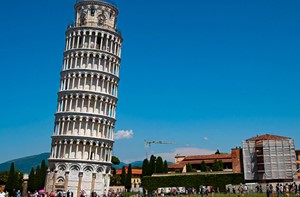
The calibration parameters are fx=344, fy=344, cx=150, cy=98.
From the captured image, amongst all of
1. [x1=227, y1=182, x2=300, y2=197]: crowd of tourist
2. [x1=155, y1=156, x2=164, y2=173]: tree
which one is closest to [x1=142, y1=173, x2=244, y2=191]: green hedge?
[x1=227, y1=182, x2=300, y2=197]: crowd of tourist

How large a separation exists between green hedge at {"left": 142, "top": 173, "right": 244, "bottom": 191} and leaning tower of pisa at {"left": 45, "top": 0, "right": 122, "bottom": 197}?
43.8 feet

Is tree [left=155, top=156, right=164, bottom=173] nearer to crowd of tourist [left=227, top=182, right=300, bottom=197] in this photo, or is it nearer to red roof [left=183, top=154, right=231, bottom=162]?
red roof [left=183, top=154, right=231, bottom=162]

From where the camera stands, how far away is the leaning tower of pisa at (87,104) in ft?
176

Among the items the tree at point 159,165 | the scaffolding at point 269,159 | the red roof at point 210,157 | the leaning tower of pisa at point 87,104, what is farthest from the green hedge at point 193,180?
the red roof at point 210,157

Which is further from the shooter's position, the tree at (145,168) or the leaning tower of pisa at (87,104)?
the tree at (145,168)

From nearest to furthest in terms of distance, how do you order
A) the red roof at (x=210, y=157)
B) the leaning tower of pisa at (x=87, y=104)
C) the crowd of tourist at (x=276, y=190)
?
1. the crowd of tourist at (x=276, y=190)
2. the leaning tower of pisa at (x=87, y=104)
3. the red roof at (x=210, y=157)

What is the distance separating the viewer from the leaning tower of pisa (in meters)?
53.6

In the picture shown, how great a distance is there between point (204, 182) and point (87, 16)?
119 feet

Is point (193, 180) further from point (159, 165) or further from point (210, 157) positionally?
point (210, 157)

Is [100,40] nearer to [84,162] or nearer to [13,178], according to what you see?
[84,162]

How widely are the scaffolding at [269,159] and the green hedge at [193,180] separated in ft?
8.57

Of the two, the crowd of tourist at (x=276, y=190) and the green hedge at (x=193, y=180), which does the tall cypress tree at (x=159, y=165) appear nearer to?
the green hedge at (x=193, y=180)

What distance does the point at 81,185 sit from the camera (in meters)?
53.0

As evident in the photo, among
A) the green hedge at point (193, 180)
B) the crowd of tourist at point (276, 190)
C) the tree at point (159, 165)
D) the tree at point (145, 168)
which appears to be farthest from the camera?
the tree at point (159, 165)
